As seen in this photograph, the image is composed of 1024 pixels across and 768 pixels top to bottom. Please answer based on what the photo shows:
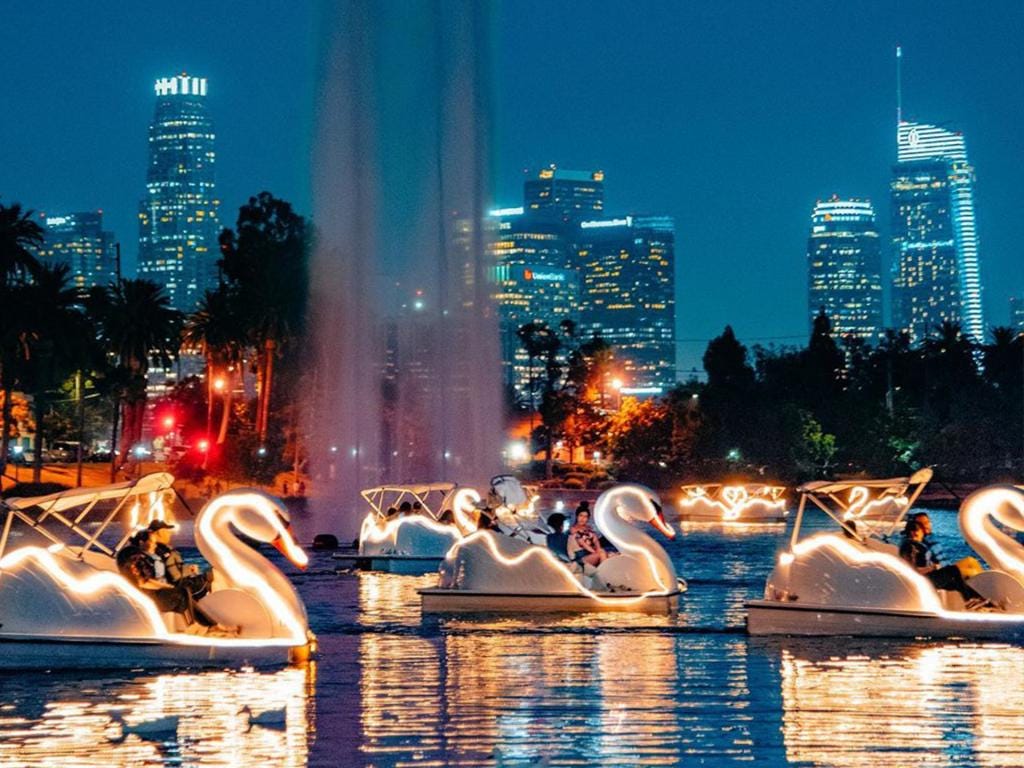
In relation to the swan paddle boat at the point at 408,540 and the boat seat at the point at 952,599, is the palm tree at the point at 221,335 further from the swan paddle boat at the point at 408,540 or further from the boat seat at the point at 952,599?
the boat seat at the point at 952,599

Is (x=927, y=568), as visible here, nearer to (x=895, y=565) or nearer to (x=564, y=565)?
(x=895, y=565)

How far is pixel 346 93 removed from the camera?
52.9 m

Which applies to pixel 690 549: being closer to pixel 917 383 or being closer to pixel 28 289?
pixel 28 289

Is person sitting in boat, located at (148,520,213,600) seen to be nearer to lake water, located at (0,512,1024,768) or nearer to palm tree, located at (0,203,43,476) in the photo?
lake water, located at (0,512,1024,768)

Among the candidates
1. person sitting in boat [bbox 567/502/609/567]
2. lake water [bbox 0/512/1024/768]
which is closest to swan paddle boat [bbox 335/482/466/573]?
person sitting in boat [bbox 567/502/609/567]

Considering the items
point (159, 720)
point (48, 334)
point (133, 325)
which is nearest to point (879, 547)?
point (159, 720)

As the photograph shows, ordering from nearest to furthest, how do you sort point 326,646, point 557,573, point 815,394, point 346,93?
point 326,646 < point 557,573 < point 346,93 < point 815,394

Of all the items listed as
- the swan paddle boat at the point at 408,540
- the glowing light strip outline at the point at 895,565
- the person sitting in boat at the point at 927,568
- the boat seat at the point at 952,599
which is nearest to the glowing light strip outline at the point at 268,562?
the glowing light strip outline at the point at 895,565

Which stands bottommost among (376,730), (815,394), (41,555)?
(376,730)

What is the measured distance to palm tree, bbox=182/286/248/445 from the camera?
102 metres

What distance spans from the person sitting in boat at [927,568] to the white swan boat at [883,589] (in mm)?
102

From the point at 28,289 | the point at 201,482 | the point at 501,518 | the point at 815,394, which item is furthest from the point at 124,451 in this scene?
the point at 501,518

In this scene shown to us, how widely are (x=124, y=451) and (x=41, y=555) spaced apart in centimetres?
8007

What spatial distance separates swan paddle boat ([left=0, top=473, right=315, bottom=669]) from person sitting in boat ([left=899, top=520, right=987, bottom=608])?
798 cm
